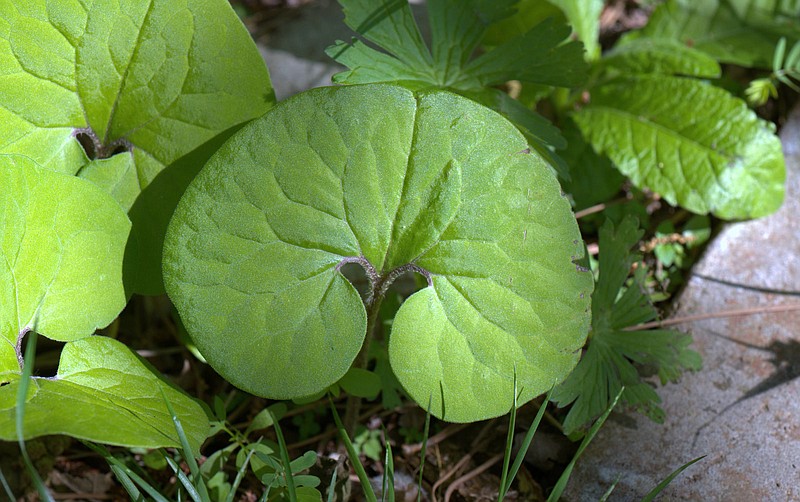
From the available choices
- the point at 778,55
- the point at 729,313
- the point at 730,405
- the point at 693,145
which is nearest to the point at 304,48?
the point at 693,145

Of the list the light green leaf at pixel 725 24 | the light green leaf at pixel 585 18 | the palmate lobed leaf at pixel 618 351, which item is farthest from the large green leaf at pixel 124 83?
the light green leaf at pixel 725 24

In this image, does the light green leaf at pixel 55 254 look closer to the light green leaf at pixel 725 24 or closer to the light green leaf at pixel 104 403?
the light green leaf at pixel 104 403

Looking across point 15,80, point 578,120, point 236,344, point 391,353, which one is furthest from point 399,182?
point 578,120

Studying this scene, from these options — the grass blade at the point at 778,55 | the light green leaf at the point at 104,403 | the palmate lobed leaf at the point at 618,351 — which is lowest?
the palmate lobed leaf at the point at 618,351

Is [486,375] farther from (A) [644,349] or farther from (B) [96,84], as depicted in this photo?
(B) [96,84]

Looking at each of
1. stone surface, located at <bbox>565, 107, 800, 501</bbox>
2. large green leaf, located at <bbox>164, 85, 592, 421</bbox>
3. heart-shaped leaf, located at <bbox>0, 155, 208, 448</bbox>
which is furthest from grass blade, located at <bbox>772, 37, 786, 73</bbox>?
heart-shaped leaf, located at <bbox>0, 155, 208, 448</bbox>

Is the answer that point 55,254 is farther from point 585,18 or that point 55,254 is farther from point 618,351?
point 585,18

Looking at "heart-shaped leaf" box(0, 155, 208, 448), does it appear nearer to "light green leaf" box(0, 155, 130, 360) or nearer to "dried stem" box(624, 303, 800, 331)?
"light green leaf" box(0, 155, 130, 360)
